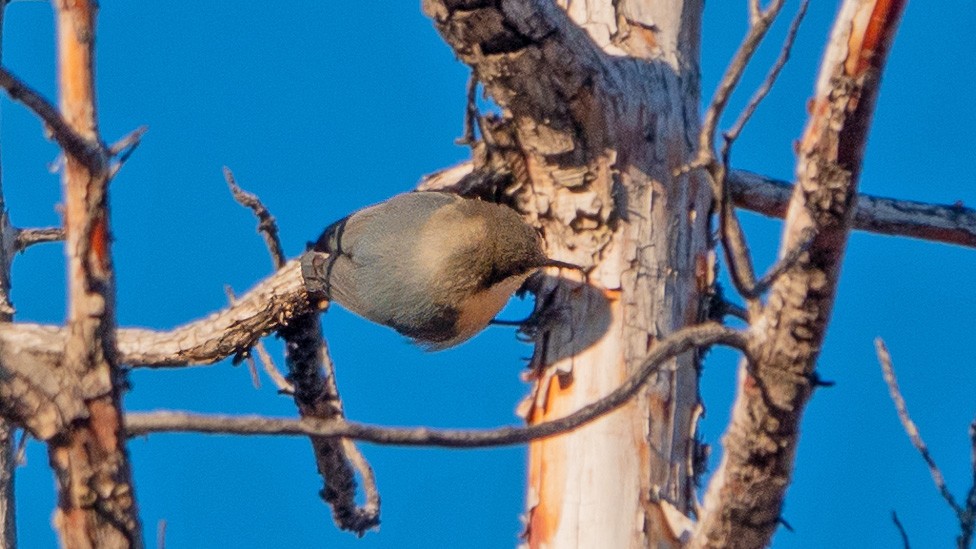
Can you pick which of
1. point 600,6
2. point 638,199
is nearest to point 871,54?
point 638,199

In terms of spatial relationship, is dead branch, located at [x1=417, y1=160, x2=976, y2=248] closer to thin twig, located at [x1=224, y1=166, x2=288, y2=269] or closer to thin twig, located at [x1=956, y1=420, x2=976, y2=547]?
thin twig, located at [x1=224, y1=166, x2=288, y2=269]

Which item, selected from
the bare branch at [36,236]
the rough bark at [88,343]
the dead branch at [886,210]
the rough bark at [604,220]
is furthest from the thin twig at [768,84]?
the bare branch at [36,236]

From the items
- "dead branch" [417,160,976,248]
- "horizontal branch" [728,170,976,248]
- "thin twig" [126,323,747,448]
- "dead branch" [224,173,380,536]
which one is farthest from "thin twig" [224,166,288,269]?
"thin twig" [126,323,747,448]

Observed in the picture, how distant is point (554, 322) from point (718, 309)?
1.04 ft

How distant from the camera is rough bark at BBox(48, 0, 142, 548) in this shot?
80cm

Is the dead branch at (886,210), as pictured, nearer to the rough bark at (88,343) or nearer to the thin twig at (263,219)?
the thin twig at (263,219)

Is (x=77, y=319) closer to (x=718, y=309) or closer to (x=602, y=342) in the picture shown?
(x=602, y=342)

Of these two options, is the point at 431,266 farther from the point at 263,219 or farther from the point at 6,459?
the point at 6,459

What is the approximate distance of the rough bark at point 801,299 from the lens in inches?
43.9

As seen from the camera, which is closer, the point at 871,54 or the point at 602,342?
the point at 871,54

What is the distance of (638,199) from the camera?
2023 mm

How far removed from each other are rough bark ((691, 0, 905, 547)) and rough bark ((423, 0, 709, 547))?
48cm

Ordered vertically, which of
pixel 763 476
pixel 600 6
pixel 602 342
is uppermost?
pixel 600 6

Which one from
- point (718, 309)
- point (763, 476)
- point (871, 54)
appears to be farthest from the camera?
point (718, 309)
